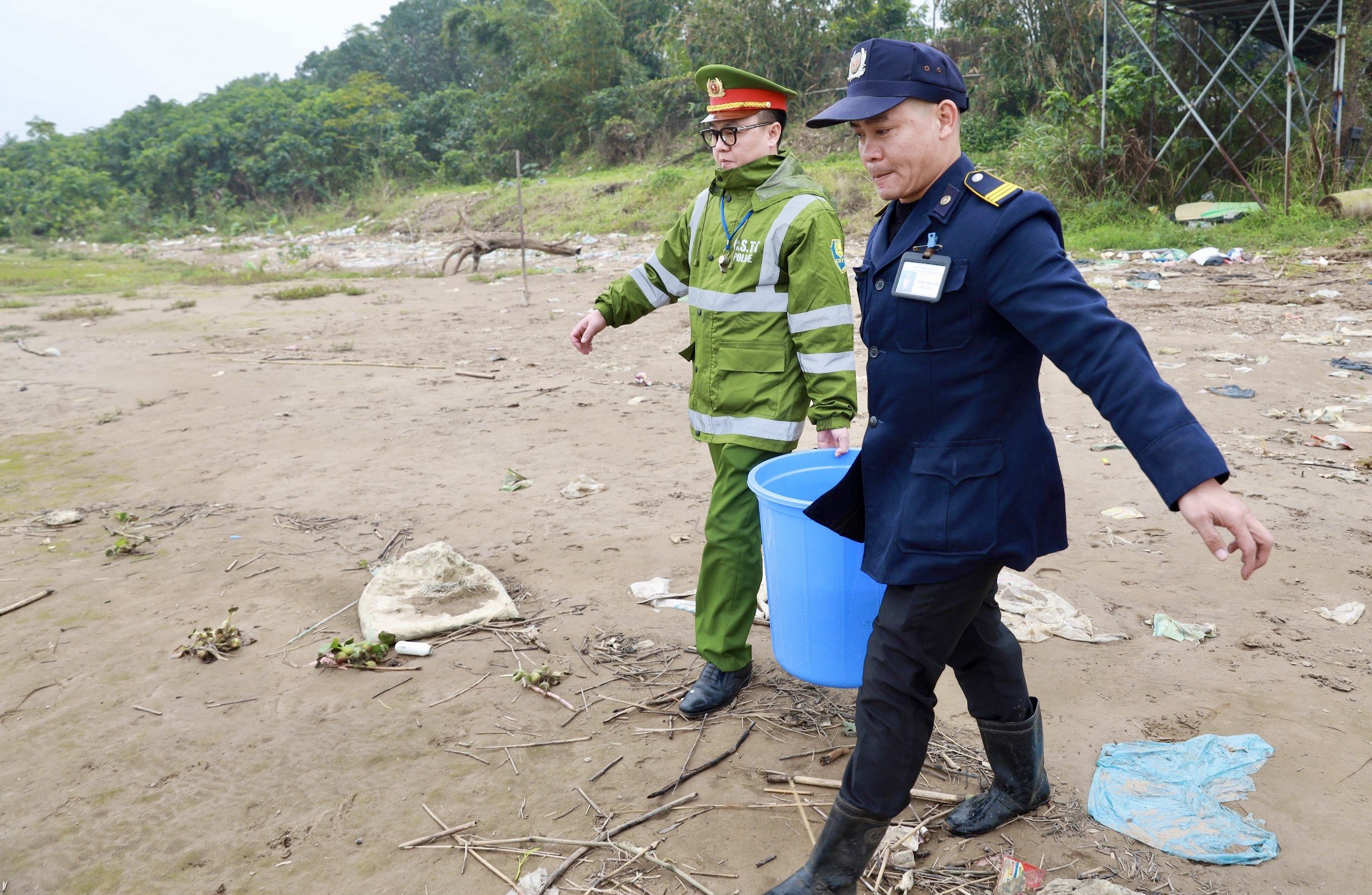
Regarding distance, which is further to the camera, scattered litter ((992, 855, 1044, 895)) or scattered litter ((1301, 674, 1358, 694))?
scattered litter ((1301, 674, 1358, 694))

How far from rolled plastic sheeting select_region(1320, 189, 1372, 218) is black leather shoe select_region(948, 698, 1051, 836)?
9.09 m

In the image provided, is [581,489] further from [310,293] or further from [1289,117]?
[1289,117]

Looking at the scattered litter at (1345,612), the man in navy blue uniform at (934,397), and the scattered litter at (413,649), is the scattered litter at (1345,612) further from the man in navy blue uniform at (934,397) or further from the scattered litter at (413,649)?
the scattered litter at (413,649)

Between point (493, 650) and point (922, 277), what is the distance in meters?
1.92

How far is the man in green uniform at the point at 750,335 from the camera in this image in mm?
2414

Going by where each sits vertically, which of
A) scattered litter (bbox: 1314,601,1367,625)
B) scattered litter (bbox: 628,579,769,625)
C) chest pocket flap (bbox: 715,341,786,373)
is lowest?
scattered litter (bbox: 628,579,769,625)

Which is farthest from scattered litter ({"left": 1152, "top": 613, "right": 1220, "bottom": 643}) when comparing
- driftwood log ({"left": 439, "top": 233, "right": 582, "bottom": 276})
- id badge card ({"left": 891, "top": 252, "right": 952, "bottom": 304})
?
driftwood log ({"left": 439, "top": 233, "right": 582, "bottom": 276})

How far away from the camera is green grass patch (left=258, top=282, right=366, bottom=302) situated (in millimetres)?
11086

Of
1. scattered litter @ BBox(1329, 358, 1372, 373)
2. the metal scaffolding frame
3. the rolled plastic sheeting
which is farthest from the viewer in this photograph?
the metal scaffolding frame

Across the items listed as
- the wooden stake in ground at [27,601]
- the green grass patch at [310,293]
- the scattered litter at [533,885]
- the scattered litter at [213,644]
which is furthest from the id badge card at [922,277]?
→ the green grass patch at [310,293]

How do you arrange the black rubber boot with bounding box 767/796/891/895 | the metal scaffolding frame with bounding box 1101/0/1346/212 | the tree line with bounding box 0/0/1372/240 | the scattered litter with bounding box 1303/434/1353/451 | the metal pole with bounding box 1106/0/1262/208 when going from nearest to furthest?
the black rubber boot with bounding box 767/796/891/895
the scattered litter with bounding box 1303/434/1353/451
the metal scaffolding frame with bounding box 1101/0/1346/212
the metal pole with bounding box 1106/0/1262/208
the tree line with bounding box 0/0/1372/240

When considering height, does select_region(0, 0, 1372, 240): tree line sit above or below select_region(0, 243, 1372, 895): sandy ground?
above

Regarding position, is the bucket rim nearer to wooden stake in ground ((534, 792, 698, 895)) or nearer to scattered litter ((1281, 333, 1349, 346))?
wooden stake in ground ((534, 792, 698, 895))

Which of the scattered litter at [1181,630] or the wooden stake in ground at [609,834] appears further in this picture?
the scattered litter at [1181,630]
